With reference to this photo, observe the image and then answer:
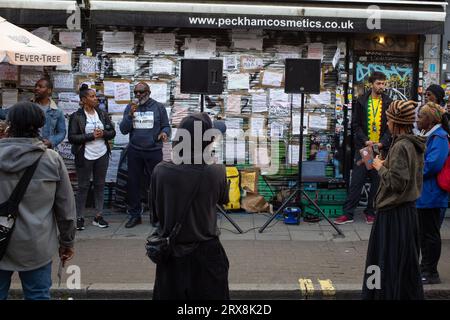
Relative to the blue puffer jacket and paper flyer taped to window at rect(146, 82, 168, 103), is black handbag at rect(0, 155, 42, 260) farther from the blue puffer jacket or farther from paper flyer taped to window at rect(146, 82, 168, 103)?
paper flyer taped to window at rect(146, 82, 168, 103)

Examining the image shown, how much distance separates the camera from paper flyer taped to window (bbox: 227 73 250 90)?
9445 millimetres

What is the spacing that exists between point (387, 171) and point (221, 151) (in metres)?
4.83

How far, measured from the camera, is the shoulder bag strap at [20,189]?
3.97 m

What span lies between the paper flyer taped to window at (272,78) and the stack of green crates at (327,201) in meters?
1.79

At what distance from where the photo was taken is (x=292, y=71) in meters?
8.29

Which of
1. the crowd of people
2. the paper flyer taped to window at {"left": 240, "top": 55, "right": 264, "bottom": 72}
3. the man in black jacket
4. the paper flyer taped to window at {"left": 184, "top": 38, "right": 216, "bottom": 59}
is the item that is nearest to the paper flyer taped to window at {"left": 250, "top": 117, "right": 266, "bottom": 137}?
the paper flyer taped to window at {"left": 240, "top": 55, "right": 264, "bottom": 72}

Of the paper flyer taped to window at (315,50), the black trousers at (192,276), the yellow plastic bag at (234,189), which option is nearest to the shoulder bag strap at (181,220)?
the black trousers at (192,276)

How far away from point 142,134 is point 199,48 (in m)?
A: 1.83

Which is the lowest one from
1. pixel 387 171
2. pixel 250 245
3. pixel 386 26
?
pixel 250 245

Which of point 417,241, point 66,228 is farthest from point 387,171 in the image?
point 66,228

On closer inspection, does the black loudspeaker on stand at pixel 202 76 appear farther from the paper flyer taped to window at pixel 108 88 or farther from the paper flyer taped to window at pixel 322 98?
the paper flyer taped to window at pixel 322 98

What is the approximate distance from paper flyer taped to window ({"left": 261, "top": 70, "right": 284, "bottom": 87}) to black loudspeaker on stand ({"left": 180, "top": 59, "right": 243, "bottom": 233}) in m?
1.31

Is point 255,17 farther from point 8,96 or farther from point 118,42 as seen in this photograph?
Result: point 8,96
